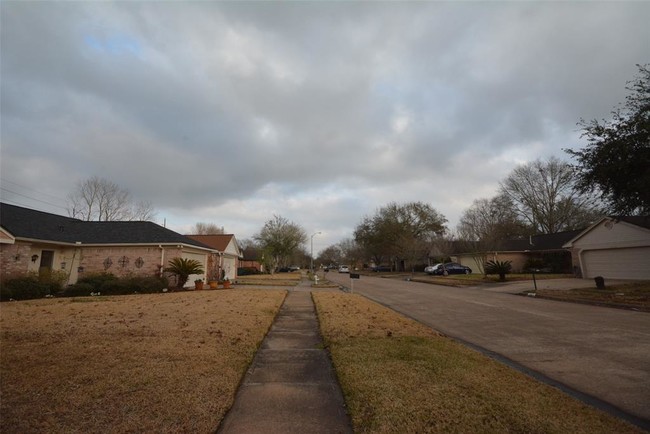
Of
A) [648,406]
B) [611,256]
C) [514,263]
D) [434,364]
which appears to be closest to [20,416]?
[434,364]

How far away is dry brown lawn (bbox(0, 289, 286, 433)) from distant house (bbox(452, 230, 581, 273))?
30289 millimetres

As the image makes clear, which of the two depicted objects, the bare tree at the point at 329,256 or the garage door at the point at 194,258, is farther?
the bare tree at the point at 329,256

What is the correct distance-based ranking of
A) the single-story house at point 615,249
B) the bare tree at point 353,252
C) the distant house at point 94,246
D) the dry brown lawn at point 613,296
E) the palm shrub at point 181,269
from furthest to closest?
the bare tree at point 353,252 → the single-story house at point 615,249 → the palm shrub at point 181,269 → the distant house at point 94,246 → the dry brown lawn at point 613,296

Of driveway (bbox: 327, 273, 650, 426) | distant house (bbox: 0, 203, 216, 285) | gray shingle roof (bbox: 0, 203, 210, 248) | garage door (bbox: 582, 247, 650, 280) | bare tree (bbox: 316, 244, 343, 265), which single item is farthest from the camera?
bare tree (bbox: 316, 244, 343, 265)

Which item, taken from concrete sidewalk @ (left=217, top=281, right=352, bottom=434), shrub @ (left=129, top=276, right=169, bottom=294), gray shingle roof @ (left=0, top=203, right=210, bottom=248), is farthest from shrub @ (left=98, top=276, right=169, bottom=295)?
concrete sidewalk @ (left=217, top=281, right=352, bottom=434)

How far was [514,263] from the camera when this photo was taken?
4084 cm

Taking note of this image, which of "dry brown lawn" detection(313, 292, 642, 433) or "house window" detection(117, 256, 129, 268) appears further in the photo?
"house window" detection(117, 256, 129, 268)

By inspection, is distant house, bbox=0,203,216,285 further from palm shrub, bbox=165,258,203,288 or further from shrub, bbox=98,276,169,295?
shrub, bbox=98,276,169,295

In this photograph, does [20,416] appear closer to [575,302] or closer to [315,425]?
[315,425]

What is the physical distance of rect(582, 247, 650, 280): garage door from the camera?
22672 mm

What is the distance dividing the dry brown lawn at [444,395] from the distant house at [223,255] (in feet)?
84.2

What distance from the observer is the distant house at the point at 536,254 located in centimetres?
3559

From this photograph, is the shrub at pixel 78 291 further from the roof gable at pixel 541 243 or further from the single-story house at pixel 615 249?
the roof gable at pixel 541 243

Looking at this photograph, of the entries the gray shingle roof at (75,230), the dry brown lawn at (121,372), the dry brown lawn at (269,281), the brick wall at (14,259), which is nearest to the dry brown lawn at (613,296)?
the dry brown lawn at (121,372)
